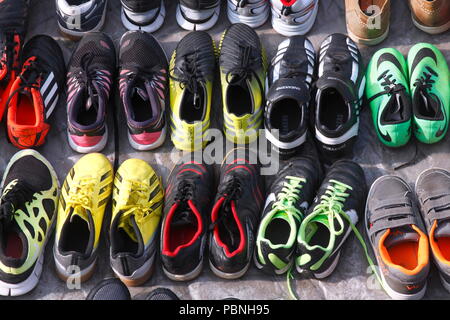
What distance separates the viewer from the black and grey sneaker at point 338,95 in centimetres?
384

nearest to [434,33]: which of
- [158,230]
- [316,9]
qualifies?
[316,9]

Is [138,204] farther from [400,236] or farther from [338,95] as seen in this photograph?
[400,236]

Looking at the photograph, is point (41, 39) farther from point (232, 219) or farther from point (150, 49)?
point (232, 219)

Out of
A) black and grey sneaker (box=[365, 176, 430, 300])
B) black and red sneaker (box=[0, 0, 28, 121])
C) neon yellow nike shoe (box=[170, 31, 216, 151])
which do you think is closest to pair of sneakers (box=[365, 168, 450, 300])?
black and grey sneaker (box=[365, 176, 430, 300])

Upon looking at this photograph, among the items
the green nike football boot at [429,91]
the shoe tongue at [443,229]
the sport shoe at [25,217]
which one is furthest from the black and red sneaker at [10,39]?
the shoe tongue at [443,229]

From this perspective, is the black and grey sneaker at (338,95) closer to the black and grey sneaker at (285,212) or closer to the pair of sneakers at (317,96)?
the pair of sneakers at (317,96)

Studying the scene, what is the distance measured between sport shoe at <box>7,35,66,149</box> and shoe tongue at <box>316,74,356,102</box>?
1.36 m

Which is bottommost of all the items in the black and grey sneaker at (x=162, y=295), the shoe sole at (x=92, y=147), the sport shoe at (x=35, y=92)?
the black and grey sneaker at (x=162, y=295)

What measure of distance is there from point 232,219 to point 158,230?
351 millimetres

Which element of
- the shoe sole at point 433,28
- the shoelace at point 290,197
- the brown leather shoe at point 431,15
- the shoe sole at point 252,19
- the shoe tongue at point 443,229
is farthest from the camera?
the shoe sole at point 252,19

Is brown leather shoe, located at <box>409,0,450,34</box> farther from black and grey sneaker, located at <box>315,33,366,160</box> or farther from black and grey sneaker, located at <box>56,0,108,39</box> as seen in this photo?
black and grey sneaker, located at <box>56,0,108,39</box>

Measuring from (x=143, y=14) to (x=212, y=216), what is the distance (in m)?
1.26

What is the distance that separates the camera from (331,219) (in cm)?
368
